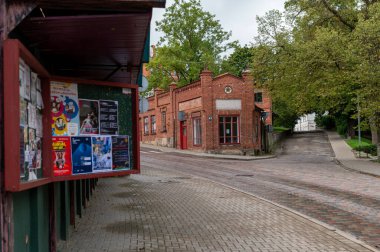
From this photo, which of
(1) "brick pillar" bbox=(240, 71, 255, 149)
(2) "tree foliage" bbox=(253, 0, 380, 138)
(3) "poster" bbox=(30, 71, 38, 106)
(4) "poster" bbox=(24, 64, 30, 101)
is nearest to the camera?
(4) "poster" bbox=(24, 64, 30, 101)

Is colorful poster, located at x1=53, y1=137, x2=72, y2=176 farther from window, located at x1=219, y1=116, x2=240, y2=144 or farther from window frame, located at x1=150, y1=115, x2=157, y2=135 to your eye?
window frame, located at x1=150, y1=115, x2=157, y2=135

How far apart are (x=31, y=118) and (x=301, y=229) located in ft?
19.8

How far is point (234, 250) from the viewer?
23.0 ft

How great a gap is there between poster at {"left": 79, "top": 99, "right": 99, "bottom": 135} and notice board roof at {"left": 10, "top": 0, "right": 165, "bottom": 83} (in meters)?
0.76

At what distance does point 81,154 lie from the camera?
5.49m

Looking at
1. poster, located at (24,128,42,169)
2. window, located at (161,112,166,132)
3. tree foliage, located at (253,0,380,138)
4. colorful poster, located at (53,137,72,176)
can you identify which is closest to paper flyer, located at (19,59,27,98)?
poster, located at (24,128,42,169)

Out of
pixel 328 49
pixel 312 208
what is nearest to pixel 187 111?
pixel 328 49

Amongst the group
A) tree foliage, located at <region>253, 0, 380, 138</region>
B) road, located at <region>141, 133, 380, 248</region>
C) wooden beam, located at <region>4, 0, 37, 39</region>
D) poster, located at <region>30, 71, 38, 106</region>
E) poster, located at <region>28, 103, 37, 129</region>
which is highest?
tree foliage, located at <region>253, 0, 380, 138</region>

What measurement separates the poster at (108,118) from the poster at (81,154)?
0.31 m

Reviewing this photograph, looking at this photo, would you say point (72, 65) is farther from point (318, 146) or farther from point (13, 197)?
point (318, 146)

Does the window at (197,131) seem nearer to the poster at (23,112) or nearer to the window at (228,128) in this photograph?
the window at (228,128)

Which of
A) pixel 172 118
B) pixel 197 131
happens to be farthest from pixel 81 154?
pixel 172 118

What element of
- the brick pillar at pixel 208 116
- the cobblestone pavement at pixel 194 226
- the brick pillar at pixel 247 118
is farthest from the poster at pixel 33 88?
the brick pillar at pixel 247 118

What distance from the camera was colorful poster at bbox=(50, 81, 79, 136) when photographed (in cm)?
520
